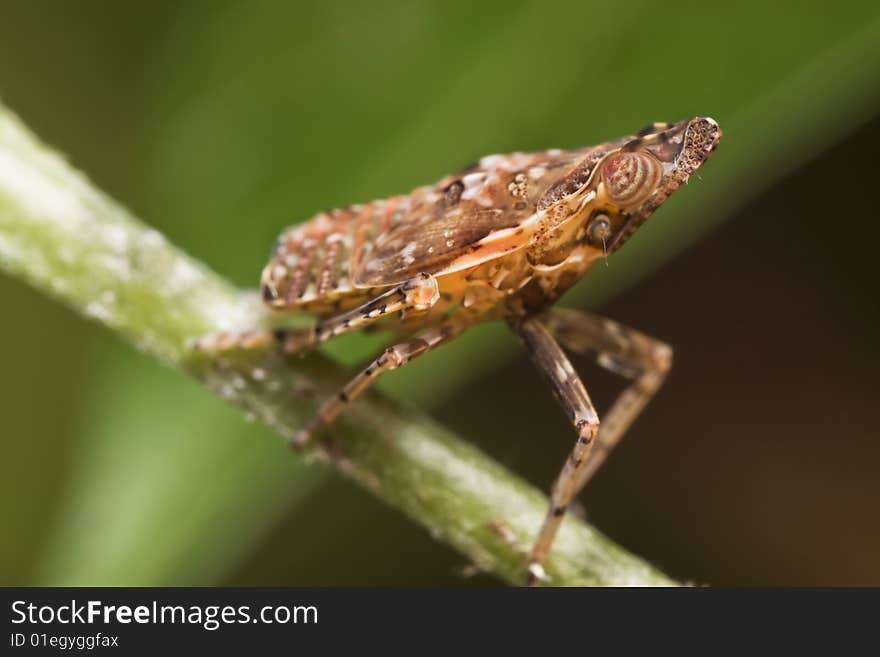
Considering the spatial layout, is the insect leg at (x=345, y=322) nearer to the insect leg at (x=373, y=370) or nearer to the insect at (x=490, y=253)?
the insect at (x=490, y=253)

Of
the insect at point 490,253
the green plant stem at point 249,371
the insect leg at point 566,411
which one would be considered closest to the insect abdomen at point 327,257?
the insect at point 490,253

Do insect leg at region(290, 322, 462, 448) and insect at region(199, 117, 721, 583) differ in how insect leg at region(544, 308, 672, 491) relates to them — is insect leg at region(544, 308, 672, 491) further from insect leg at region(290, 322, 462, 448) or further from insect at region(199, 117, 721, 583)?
insect leg at region(290, 322, 462, 448)

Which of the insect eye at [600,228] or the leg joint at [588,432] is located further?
the insect eye at [600,228]

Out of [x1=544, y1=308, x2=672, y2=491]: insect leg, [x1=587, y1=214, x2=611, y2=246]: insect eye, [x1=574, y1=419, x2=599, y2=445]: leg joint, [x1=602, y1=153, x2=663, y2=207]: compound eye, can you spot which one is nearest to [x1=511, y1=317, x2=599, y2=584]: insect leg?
[x1=574, y1=419, x2=599, y2=445]: leg joint

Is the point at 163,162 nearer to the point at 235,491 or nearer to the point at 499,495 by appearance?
the point at 235,491

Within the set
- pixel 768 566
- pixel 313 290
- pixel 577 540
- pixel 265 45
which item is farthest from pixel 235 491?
pixel 768 566

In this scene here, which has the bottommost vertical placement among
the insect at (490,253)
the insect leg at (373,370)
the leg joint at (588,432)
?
the leg joint at (588,432)

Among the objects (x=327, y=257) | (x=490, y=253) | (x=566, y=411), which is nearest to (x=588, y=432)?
(x=566, y=411)
